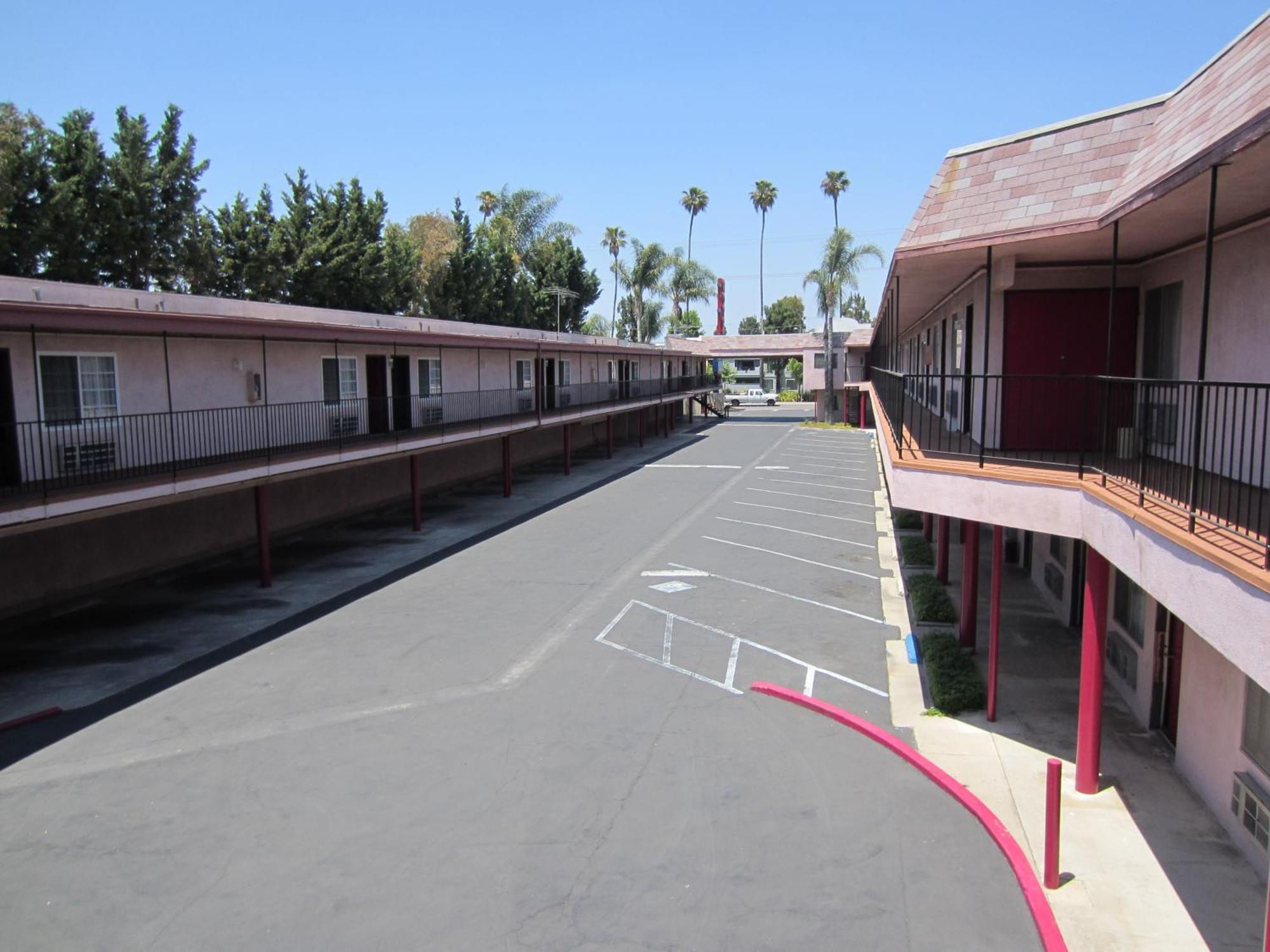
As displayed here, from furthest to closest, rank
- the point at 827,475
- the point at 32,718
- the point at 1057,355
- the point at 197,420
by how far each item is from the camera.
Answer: the point at 827,475 → the point at 197,420 → the point at 1057,355 → the point at 32,718

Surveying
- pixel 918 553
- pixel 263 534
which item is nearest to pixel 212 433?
pixel 263 534

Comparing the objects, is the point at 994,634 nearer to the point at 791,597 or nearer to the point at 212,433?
the point at 791,597

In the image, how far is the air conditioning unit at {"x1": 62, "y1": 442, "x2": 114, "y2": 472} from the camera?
15500 millimetres

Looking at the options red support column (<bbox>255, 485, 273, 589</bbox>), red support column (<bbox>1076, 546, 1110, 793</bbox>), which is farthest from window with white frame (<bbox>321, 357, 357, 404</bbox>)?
red support column (<bbox>1076, 546, 1110, 793</bbox>)

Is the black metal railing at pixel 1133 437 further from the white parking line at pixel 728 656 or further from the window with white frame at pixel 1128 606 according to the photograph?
the white parking line at pixel 728 656

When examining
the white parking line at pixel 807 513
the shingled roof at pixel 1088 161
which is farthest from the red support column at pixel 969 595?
the white parking line at pixel 807 513

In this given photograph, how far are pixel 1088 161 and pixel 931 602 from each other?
335 inches

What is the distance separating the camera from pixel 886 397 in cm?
2100

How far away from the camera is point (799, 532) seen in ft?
83.6

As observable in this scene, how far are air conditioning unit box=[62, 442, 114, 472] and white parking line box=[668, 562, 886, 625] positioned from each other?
11784mm

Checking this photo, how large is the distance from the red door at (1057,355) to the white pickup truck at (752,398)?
7416 centimetres

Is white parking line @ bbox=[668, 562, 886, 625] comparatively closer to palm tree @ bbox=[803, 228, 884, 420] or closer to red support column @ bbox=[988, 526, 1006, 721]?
red support column @ bbox=[988, 526, 1006, 721]

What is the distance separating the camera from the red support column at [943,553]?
1880cm

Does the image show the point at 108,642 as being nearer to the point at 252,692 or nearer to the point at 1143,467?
the point at 252,692
